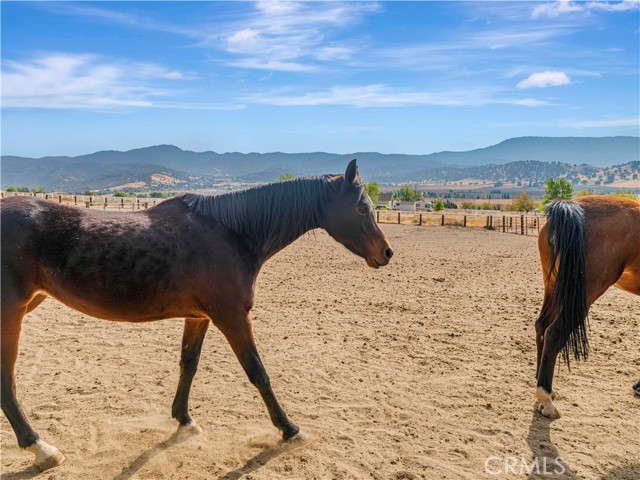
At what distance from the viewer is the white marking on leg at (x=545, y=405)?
15.5 ft

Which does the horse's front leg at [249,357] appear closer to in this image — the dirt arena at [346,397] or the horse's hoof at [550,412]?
the dirt arena at [346,397]

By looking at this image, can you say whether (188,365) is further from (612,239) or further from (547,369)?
(612,239)

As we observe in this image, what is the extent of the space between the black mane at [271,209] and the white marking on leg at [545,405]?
286 cm

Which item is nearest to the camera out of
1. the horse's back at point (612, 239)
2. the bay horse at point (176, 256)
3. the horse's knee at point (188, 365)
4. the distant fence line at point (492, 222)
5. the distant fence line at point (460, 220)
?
the bay horse at point (176, 256)

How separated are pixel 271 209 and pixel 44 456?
107 inches

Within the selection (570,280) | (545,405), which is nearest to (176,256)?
(570,280)

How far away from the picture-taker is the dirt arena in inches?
155

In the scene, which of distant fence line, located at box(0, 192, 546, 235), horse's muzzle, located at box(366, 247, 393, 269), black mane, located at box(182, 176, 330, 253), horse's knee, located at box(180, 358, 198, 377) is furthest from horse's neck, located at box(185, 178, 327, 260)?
distant fence line, located at box(0, 192, 546, 235)

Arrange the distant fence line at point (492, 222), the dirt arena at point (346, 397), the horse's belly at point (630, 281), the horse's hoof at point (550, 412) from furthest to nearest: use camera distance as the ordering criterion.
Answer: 1. the distant fence line at point (492, 222)
2. the horse's belly at point (630, 281)
3. the horse's hoof at point (550, 412)
4. the dirt arena at point (346, 397)

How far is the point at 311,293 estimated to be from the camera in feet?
32.9

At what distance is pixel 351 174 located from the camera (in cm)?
435

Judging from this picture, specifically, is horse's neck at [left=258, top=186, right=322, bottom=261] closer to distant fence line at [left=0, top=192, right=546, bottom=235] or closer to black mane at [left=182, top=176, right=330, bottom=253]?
black mane at [left=182, top=176, right=330, bottom=253]

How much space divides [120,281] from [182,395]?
4.66ft

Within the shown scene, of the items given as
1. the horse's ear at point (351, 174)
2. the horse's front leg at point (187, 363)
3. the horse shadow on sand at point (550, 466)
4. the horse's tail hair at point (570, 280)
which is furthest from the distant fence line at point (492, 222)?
the horse's front leg at point (187, 363)
